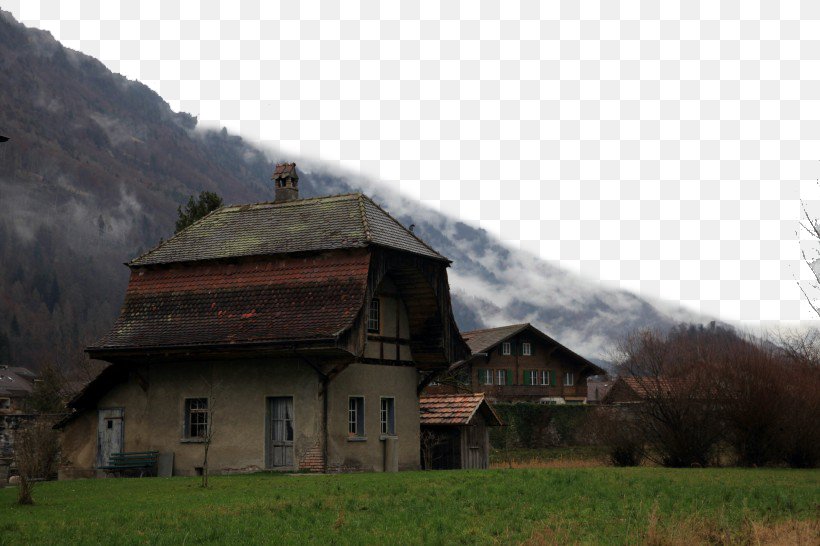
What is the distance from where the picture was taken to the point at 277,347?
2742 cm

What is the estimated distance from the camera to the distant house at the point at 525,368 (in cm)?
7181

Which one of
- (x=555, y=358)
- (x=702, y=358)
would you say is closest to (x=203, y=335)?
(x=702, y=358)

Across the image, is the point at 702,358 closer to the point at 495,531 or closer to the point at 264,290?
the point at 264,290

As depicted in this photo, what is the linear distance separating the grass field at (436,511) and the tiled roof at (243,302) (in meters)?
5.74

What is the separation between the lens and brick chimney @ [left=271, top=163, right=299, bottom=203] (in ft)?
116

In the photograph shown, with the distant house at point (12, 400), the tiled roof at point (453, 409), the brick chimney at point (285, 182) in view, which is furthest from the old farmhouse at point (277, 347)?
the distant house at point (12, 400)

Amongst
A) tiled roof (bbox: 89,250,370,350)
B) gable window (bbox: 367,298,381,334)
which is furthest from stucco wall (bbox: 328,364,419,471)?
tiled roof (bbox: 89,250,370,350)

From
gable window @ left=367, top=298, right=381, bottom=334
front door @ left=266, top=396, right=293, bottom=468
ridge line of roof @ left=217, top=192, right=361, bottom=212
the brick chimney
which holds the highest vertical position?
the brick chimney

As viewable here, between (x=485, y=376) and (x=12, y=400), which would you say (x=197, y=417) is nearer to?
(x=485, y=376)

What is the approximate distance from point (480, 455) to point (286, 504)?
18.2 m

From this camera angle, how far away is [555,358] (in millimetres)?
77688

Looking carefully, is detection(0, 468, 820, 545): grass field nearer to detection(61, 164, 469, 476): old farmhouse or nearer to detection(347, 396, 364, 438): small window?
detection(61, 164, 469, 476): old farmhouse

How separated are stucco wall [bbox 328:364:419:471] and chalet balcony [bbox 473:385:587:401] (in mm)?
37377

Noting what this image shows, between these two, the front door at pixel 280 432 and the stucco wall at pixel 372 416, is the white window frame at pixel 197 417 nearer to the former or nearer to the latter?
the front door at pixel 280 432
